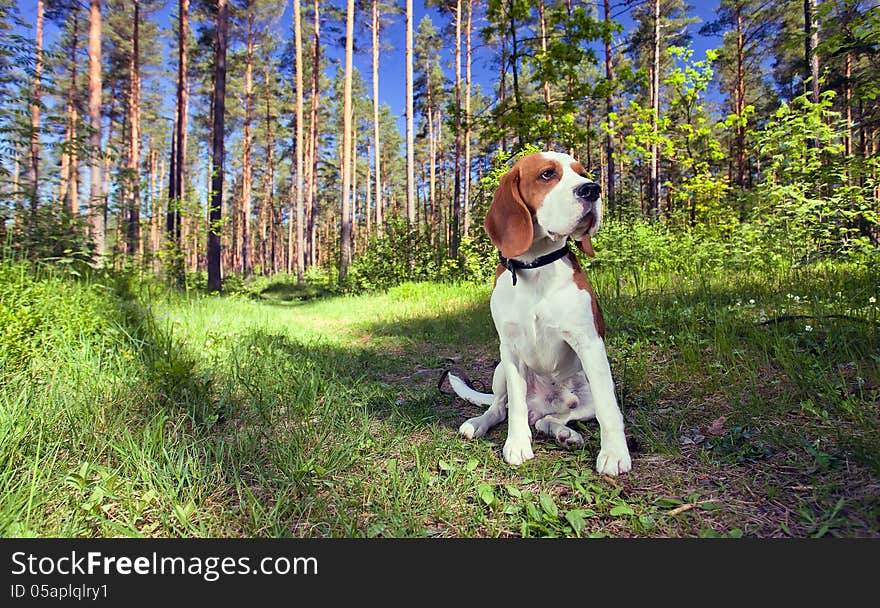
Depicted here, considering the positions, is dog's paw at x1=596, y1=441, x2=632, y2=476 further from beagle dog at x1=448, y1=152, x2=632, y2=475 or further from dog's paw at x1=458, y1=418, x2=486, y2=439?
dog's paw at x1=458, y1=418, x2=486, y2=439

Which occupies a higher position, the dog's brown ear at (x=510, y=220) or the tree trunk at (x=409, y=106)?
the tree trunk at (x=409, y=106)

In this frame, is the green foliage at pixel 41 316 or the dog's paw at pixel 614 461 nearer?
the dog's paw at pixel 614 461

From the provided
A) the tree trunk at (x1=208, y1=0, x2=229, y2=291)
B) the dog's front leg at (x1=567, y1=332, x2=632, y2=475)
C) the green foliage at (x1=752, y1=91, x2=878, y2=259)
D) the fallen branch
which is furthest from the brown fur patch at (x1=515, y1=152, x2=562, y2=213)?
the tree trunk at (x1=208, y1=0, x2=229, y2=291)

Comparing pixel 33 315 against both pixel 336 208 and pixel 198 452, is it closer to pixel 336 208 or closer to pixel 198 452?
pixel 198 452

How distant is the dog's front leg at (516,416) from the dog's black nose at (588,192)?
2.62 feet

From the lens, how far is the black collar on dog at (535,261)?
202 centimetres

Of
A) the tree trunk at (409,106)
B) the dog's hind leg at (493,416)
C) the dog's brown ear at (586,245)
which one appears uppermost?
the tree trunk at (409,106)

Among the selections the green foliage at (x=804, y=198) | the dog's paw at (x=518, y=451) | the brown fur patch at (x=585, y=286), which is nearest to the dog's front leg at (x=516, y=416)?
the dog's paw at (x=518, y=451)

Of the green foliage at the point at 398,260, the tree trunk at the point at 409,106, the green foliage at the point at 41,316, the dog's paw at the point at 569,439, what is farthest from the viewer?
the tree trunk at the point at 409,106

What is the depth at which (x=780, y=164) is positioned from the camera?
570 centimetres

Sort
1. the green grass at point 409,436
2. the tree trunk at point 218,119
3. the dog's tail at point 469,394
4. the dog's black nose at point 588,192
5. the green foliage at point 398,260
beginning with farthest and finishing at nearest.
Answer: the tree trunk at point 218,119 < the green foliage at point 398,260 < the dog's tail at point 469,394 < the dog's black nose at point 588,192 < the green grass at point 409,436

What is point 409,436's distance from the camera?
2408 mm

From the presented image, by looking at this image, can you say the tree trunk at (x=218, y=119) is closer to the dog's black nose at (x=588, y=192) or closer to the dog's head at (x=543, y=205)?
the dog's head at (x=543, y=205)

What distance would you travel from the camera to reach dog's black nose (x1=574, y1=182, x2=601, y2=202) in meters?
1.81
